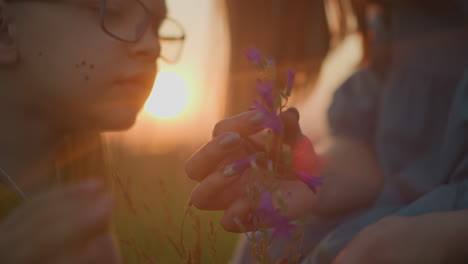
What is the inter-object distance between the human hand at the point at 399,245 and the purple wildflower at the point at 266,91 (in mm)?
412

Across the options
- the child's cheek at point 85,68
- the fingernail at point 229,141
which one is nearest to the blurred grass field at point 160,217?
the fingernail at point 229,141

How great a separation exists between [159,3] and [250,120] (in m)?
0.57

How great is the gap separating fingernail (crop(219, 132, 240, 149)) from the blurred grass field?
16 cm

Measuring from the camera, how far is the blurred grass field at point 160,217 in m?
0.75

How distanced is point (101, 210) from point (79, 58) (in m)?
0.62

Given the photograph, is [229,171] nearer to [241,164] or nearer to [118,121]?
[241,164]

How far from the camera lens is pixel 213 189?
2.50 ft

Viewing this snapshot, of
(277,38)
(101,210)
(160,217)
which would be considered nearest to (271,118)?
(101,210)

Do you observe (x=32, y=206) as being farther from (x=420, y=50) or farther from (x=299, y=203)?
(x=420, y=50)

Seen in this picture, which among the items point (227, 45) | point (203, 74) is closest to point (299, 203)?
point (203, 74)

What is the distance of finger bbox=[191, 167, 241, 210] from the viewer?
0.75 meters

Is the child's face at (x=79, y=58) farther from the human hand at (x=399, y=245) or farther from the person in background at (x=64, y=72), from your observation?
the human hand at (x=399, y=245)

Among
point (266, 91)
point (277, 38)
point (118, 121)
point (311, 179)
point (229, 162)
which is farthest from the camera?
point (277, 38)

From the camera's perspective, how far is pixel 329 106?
6.38 feet
